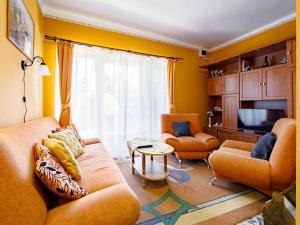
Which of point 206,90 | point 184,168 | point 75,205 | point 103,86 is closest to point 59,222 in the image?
point 75,205

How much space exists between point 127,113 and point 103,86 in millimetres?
731

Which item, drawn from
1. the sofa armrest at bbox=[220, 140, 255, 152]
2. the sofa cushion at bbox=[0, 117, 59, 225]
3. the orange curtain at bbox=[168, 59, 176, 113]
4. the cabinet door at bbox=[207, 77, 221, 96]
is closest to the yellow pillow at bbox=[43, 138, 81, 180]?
the sofa cushion at bbox=[0, 117, 59, 225]

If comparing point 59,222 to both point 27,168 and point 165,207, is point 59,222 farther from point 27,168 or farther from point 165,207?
point 165,207

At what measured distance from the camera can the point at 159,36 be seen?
399 centimetres

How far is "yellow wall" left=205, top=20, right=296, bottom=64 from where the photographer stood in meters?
3.09

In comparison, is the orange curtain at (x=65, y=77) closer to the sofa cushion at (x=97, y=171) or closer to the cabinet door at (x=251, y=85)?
the sofa cushion at (x=97, y=171)

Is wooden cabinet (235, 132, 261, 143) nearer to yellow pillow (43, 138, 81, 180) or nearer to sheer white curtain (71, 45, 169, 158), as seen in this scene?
sheer white curtain (71, 45, 169, 158)

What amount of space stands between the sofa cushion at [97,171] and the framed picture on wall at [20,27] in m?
1.41

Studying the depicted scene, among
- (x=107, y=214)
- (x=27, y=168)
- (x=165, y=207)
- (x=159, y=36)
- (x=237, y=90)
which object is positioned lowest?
(x=165, y=207)

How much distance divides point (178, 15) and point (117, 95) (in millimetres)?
1868

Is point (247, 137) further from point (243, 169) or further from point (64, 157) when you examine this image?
point (64, 157)

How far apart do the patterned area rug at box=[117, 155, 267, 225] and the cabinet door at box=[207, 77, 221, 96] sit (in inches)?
89.4

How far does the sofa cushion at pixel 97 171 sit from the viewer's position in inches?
57.6

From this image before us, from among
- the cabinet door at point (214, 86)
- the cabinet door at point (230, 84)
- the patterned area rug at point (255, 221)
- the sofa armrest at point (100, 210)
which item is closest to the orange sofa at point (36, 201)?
the sofa armrest at point (100, 210)
